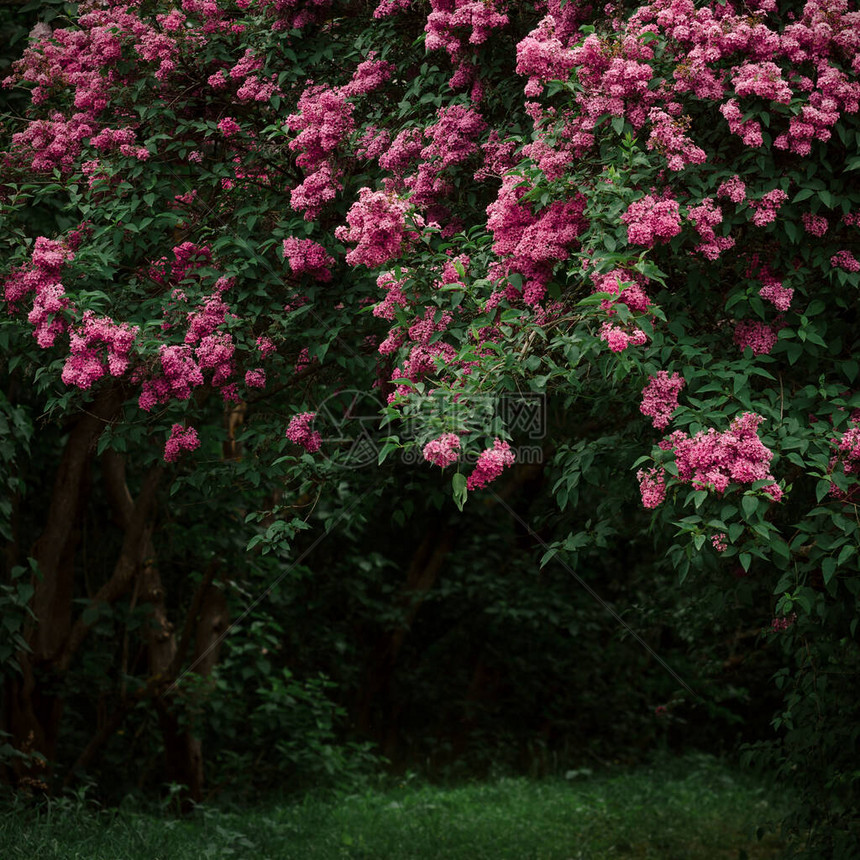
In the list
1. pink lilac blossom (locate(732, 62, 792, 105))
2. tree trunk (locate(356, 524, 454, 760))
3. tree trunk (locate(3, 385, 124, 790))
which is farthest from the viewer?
tree trunk (locate(356, 524, 454, 760))

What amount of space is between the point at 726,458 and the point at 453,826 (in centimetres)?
498

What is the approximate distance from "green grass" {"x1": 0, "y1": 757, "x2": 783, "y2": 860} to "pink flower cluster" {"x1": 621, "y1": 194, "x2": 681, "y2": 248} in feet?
12.0

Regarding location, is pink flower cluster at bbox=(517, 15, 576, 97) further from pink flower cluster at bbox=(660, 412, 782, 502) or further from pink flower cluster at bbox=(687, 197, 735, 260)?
pink flower cluster at bbox=(660, 412, 782, 502)

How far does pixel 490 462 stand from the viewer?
309 centimetres

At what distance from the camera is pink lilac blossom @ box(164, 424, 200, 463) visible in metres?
4.39

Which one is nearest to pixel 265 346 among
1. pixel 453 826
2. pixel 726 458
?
pixel 726 458

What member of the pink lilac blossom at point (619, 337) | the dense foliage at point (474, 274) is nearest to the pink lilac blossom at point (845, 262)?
the dense foliage at point (474, 274)

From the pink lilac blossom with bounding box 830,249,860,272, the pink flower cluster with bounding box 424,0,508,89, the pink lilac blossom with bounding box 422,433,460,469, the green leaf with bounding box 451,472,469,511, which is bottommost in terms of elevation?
the green leaf with bounding box 451,472,469,511

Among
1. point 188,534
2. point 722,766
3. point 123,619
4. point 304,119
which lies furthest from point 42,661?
point 722,766

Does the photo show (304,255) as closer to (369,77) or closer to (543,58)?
(369,77)

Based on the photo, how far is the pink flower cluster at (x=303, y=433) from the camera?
445 centimetres

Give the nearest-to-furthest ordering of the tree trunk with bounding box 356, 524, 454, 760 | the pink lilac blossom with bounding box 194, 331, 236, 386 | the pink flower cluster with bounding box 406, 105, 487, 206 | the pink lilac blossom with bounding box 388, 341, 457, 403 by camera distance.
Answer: the pink lilac blossom with bounding box 388, 341, 457, 403
the pink flower cluster with bounding box 406, 105, 487, 206
the pink lilac blossom with bounding box 194, 331, 236, 386
the tree trunk with bounding box 356, 524, 454, 760

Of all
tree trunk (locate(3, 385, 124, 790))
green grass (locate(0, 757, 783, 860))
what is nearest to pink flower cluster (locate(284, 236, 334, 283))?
green grass (locate(0, 757, 783, 860))

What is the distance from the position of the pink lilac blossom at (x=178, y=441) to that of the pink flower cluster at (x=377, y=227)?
3.86 ft
